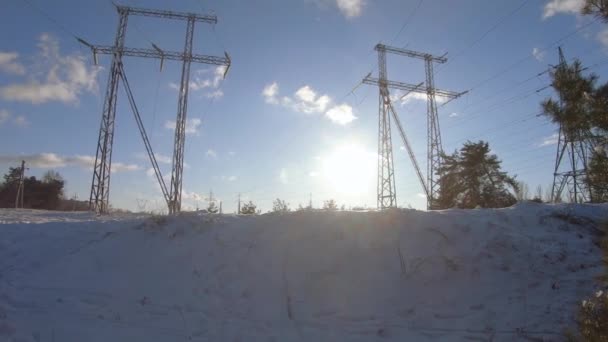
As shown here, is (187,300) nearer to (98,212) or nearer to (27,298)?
(27,298)

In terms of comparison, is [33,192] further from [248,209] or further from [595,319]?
[595,319]

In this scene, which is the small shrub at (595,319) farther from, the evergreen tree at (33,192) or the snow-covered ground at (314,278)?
the evergreen tree at (33,192)

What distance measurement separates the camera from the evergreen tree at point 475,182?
31.1 metres

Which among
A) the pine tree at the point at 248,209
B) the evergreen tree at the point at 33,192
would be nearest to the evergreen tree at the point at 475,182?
the pine tree at the point at 248,209

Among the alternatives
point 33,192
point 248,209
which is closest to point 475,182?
point 248,209

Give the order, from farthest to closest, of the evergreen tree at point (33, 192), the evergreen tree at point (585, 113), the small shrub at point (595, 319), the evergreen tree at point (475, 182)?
1. the evergreen tree at point (33, 192)
2. the evergreen tree at point (475, 182)
3. the evergreen tree at point (585, 113)
4. the small shrub at point (595, 319)

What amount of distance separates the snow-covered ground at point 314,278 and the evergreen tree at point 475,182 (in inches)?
917

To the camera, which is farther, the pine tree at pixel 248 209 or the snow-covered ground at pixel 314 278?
the pine tree at pixel 248 209

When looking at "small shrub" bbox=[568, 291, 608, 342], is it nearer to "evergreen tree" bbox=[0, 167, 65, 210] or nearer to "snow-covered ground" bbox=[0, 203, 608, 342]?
"snow-covered ground" bbox=[0, 203, 608, 342]

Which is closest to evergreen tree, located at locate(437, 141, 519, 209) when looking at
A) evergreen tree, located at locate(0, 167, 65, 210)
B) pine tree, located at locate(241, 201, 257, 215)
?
pine tree, located at locate(241, 201, 257, 215)

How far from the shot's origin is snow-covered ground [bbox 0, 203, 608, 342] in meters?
6.12

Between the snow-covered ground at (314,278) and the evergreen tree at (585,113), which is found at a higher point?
the evergreen tree at (585,113)

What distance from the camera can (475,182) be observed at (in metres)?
31.9

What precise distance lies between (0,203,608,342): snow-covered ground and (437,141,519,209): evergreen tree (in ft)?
76.4
